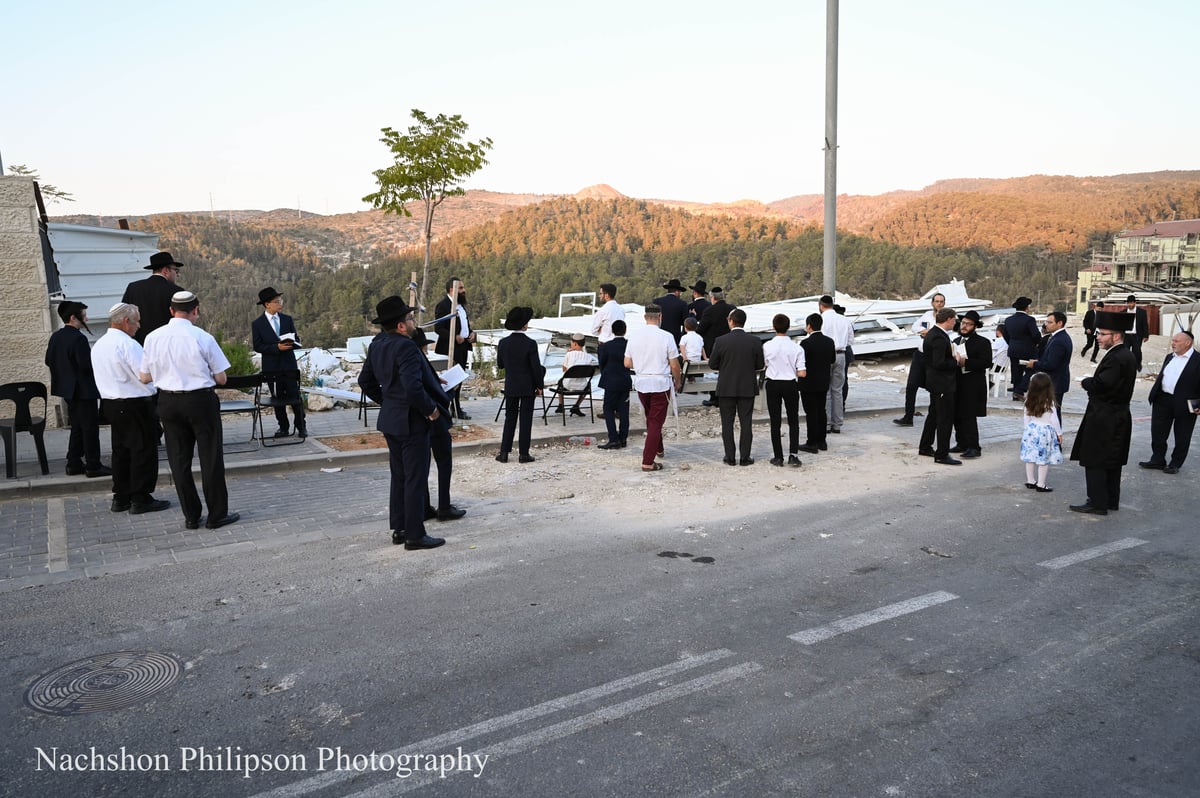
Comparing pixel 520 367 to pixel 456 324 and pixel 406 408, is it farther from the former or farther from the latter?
pixel 406 408

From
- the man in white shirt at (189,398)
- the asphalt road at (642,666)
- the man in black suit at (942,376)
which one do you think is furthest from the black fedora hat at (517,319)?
the man in black suit at (942,376)

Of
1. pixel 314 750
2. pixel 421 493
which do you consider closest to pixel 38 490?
pixel 421 493

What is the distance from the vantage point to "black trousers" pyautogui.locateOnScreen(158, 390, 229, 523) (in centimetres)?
718

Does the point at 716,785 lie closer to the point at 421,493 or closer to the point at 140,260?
the point at 421,493

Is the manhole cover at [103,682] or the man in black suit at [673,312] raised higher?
the man in black suit at [673,312]

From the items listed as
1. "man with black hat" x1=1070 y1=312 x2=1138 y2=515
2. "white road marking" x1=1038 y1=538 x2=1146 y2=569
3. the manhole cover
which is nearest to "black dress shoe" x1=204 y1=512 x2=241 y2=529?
the manhole cover

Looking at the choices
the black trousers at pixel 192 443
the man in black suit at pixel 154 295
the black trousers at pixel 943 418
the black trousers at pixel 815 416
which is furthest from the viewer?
the black trousers at pixel 815 416

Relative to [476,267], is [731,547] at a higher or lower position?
lower

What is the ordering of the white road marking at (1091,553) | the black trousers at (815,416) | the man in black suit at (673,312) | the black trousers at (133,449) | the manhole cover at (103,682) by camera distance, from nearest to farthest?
1. the manhole cover at (103,682)
2. the white road marking at (1091,553)
3. the black trousers at (133,449)
4. the black trousers at (815,416)
5. the man in black suit at (673,312)

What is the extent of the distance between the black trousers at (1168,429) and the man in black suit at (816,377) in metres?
3.65

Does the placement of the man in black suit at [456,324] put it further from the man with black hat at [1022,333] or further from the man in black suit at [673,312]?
the man with black hat at [1022,333]

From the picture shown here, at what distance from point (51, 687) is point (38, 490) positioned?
4.88m

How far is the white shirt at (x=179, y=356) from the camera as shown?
23.1ft

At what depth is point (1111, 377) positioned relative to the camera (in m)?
7.79
